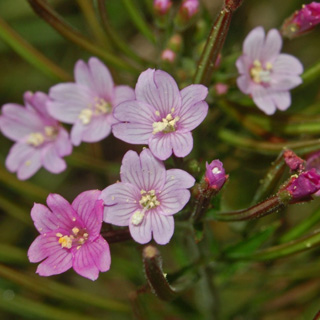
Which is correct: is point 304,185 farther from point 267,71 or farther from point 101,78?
point 101,78

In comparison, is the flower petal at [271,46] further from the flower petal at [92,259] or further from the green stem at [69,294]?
the green stem at [69,294]

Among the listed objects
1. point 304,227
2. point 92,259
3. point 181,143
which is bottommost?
point 92,259

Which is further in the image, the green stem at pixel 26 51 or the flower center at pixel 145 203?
the green stem at pixel 26 51

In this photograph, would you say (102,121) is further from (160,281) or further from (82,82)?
(160,281)

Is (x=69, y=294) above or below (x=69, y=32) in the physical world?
below

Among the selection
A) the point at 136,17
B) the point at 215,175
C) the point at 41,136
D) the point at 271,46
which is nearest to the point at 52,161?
the point at 41,136

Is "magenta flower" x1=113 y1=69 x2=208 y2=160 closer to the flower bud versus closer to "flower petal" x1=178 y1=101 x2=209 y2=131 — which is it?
"flower petal" x1=178 y1=101 x2=209 y2=131

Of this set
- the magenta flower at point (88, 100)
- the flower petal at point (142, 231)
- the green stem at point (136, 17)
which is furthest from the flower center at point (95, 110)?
the flower petal at point (142, 231)
